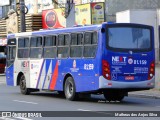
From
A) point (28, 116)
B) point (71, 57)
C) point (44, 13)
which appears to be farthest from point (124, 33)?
point (44, 13)

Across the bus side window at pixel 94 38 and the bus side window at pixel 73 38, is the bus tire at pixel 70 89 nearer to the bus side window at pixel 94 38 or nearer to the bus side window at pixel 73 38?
the bus side window at pixel 73 38

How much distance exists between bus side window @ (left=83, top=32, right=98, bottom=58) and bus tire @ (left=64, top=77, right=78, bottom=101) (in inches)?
54.0

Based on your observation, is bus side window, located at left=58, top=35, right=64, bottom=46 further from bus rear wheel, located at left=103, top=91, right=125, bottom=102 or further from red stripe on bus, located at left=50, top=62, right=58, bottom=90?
bus rear wheel, located at left=103, top=91, right=125, bottom=102

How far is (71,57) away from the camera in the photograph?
21.4 meters

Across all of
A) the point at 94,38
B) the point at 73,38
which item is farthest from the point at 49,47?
the point at 94,38

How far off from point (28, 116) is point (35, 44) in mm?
8907

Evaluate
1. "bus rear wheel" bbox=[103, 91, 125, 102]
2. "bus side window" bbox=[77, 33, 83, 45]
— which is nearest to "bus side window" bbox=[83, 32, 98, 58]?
"bus side window" bbox=[77, 33, 83, 45]

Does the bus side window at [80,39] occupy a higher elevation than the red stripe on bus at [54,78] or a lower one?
higher

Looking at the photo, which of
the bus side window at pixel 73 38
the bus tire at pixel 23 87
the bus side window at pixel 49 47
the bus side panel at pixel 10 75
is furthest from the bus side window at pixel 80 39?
the bus side panel at pixel 10 75

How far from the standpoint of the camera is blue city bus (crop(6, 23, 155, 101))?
64.3ft

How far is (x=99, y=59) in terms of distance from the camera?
770 inches

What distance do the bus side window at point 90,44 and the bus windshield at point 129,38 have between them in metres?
0.61

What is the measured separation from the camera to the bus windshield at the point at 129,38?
1978cm

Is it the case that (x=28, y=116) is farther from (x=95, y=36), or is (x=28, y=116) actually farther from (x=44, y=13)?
(x=44, y=13)
